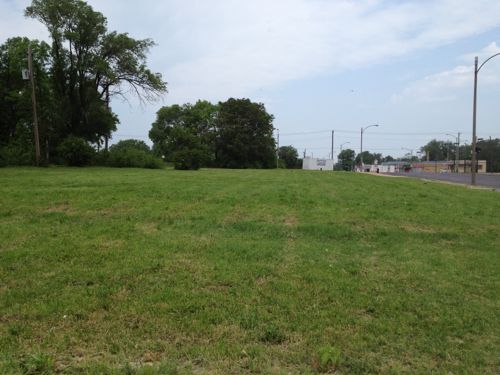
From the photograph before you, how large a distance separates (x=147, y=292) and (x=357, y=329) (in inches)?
88.0

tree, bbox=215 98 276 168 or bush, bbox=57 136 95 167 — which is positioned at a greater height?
tree, bbox=215 98 276 168

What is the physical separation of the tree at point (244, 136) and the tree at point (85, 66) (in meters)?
32.1

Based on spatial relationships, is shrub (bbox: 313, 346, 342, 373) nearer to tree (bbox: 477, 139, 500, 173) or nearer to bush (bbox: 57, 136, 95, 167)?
bush (bbox: 57, 136, 95, 167)

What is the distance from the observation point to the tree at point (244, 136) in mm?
70625

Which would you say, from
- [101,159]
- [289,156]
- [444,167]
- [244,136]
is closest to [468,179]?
[101,159]

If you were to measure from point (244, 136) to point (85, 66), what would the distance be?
119 ft

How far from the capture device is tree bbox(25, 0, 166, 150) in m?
35.2

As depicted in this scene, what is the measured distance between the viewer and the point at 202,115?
81.8 meters

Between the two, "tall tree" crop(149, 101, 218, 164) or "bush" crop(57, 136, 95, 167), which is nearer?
"bush" crop(57, 136, 95, 167)

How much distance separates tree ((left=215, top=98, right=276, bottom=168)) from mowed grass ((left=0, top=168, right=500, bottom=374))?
61.7 m

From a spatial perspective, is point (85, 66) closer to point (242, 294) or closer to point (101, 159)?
point (101, 159)

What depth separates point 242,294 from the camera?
475 centimetres

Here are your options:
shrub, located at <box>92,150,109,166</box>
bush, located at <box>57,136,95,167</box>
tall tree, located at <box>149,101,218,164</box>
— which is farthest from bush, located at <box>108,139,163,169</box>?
tall tree, located at <box>149,101,218,164</box>

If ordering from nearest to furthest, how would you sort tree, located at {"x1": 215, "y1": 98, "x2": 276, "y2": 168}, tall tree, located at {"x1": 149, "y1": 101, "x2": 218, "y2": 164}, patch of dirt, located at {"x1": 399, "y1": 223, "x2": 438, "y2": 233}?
patch of dirt, located at {"x1": 399, "y1": 223, "x2": 438, "y2": 233}
tree, located at {"x1": 215, "y1": 98, "x2": 276, "y2": 168}
tall tree, located at {"x1": 149, "y1": 101, "x2": 218, "y2": 164}
